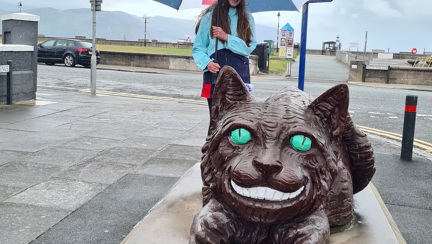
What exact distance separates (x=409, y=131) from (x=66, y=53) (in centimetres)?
2297

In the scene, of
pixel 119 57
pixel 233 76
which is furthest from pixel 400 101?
pixel 119 57

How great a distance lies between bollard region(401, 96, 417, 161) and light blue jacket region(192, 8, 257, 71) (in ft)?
13.2

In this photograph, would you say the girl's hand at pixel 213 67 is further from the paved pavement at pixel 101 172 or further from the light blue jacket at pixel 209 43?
the paved pavement at pixel 101 172

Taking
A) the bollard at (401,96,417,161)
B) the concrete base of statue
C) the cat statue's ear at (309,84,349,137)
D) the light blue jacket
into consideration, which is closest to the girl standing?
the light blue jacket

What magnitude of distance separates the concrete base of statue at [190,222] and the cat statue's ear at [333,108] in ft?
2.74

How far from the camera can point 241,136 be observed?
8.04 feet

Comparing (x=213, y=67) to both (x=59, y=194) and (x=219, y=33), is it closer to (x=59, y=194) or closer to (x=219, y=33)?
(x=219, y=33)

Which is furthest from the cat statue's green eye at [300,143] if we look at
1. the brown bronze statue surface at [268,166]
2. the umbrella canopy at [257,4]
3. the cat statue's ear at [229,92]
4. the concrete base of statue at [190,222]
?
the umbrella canopy at [257,4]

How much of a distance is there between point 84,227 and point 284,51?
3228 cm

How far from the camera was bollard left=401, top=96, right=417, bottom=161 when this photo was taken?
7.44 meters

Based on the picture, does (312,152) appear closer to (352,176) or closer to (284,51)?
(352,176)

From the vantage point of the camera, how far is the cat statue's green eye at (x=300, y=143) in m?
2.42

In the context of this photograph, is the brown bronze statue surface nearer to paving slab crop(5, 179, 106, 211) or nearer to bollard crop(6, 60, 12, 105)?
paving slab crop(5, 179, 106, 211)

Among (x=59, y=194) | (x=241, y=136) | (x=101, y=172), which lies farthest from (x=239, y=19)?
(x=101, y=172)
